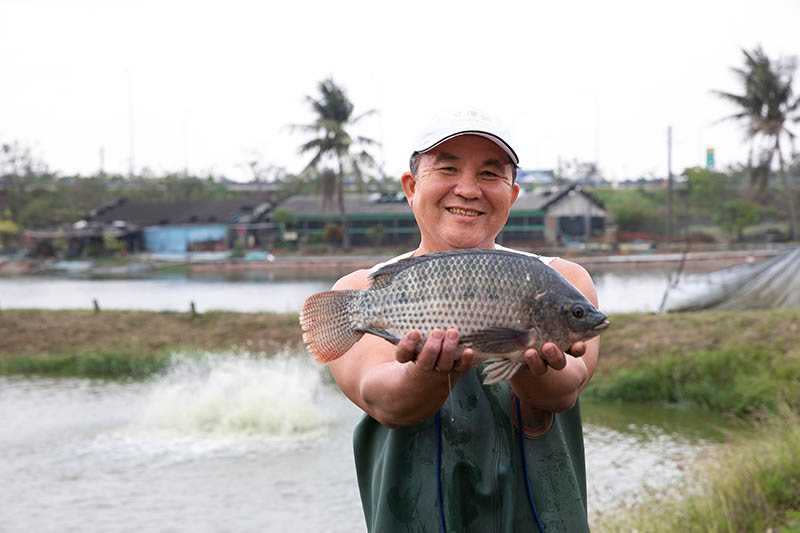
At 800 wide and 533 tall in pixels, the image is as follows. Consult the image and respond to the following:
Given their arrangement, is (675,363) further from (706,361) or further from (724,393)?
(724,393)

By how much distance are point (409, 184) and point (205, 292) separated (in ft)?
97.6

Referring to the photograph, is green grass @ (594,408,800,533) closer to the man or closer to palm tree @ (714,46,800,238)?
the man

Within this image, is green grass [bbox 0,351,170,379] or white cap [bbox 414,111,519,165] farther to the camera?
green grass [bbox 0,351,170,379]

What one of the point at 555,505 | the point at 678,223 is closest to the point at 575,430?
the point at 555,505

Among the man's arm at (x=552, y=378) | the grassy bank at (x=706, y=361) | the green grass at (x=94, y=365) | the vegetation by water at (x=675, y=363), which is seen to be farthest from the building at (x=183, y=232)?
the man's arm at (x=552, y=378)

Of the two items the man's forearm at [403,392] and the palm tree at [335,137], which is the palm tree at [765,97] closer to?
the palm tree at [335,137]

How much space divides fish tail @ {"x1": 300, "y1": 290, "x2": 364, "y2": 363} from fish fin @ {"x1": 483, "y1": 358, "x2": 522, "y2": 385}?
13.1 inches

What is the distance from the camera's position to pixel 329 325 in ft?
7.11

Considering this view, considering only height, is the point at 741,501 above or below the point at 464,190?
below

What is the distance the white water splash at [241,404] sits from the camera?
1139 centimetres

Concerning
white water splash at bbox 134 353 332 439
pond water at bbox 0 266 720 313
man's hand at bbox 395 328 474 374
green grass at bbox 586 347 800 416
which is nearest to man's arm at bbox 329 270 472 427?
man's hand at bbox 395 328 474 374

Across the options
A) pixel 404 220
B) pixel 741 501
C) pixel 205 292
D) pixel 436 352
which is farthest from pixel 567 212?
pixel 436 352

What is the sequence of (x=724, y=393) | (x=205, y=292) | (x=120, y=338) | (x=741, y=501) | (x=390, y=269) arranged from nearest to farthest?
(x=390, y=269) → (x=741, y=501) → (x=724, y=393) → (x=120, y=338) → (x=205, y=292)

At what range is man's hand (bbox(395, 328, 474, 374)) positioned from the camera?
6.16ft
